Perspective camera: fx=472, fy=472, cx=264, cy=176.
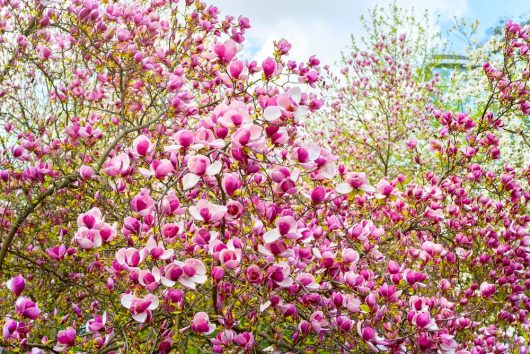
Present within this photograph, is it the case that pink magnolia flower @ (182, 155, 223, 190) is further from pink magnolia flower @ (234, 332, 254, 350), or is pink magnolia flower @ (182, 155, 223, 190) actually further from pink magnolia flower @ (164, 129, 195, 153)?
pink magnolia flower @ (234, 332, 254, 350)

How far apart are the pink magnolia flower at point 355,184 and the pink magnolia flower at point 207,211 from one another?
20.3 inches

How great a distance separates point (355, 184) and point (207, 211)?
2.05 ft

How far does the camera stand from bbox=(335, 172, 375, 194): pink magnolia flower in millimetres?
1908

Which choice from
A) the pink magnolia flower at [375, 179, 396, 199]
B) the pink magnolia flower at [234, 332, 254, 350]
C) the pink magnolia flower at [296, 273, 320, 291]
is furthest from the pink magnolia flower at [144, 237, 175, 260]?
the pink magnolia flower at [375, 179, 396, 199]

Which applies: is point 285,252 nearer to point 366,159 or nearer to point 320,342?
point 320,342

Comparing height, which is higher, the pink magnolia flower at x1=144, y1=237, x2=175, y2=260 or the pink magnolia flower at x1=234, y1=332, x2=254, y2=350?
the pink magnolia flower at x1=144, y1=237, x2=175, y2=260

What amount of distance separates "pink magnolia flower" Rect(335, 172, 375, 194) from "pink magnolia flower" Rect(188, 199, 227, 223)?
515 millimetres

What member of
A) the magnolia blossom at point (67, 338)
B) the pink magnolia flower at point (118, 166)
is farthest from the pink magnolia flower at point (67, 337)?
the pink magnolia flower at point (118, 166)

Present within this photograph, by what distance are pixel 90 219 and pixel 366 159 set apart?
758cm

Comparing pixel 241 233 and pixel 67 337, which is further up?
pixel 241 233

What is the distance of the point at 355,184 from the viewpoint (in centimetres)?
192

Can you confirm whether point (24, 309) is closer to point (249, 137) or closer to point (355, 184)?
point (249, 137)

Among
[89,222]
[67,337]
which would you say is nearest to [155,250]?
[89,222]

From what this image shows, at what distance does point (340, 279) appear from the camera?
7.59 ft
